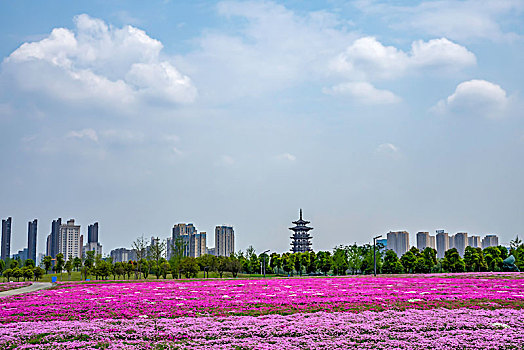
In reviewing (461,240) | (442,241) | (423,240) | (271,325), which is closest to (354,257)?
(271,325)

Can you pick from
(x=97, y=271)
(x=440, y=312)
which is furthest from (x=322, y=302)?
(x=97, y=271)

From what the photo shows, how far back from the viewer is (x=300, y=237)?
113250 millimetres

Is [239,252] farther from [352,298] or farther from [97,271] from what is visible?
[352,298]

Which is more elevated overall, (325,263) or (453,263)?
(453,263)

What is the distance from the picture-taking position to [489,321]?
46.7ft

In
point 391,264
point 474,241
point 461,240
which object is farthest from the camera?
→ point 474,241

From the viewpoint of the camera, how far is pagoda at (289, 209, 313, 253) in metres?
113

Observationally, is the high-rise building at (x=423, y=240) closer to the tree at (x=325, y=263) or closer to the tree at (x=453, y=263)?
the tree at (x=325, y=263)

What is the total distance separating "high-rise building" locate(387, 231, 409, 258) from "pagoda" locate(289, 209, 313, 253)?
6590 cm

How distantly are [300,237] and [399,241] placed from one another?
7022 cm

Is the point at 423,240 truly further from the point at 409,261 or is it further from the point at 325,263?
the point at 409,261

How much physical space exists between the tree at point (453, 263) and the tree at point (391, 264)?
261 inches

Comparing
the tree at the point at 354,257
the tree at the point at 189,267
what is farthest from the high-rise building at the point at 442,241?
the tree at the point at 189,267

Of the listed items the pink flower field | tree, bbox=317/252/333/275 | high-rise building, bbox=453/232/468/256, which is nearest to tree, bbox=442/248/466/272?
tree, bbox=317/252/333/275
